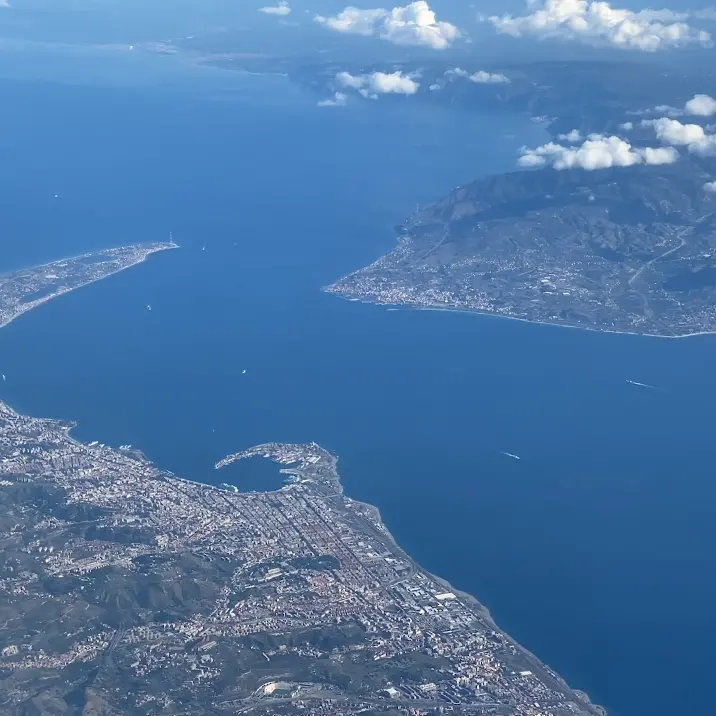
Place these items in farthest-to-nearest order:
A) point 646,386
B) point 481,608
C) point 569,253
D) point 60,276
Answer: point 569,253
point 60,276
point 646,386
point 481,608

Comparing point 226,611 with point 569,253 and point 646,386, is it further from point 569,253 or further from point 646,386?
point 569,253

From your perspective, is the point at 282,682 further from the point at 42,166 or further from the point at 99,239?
the point at 42,166

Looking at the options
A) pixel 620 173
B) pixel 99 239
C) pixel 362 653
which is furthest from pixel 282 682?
pixel 620 173

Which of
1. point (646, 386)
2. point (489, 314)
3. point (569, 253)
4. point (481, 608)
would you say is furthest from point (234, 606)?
point (569, 253)

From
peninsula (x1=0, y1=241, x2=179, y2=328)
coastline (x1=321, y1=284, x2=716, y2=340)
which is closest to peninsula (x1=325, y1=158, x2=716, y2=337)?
coastline (x1=321, y1=284, x2=716, y2=340)

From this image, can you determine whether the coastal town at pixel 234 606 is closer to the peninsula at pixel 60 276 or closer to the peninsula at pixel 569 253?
the peninsula at pixel 60 276

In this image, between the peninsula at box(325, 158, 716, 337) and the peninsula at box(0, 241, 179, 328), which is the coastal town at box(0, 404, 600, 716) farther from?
the peninsula at box(325, 158, 716, 337)

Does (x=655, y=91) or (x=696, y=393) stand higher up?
(x=655, y=91)
